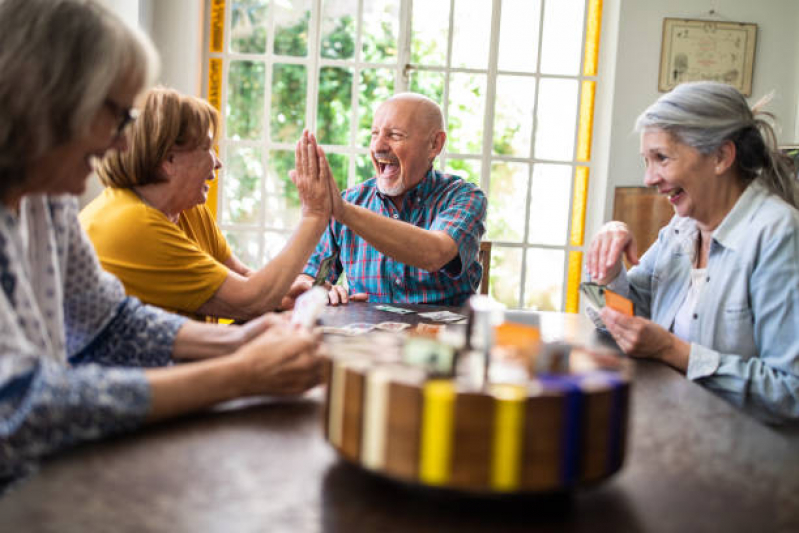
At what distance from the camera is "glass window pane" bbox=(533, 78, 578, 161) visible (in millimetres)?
4426

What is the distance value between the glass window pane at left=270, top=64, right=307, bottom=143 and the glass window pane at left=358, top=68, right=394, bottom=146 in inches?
14.5

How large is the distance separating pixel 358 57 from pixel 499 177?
1192mm

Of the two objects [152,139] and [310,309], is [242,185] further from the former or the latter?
[310,309]

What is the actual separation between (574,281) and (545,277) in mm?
191

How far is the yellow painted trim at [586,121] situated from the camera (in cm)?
440

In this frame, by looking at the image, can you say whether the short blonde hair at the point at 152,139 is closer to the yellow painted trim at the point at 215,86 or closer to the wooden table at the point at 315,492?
the wooden table at the point at 315,492

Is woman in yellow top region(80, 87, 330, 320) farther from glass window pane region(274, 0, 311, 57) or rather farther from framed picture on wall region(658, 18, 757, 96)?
framed picture on wall region(658, 18, 757, 96)

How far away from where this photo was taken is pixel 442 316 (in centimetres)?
195

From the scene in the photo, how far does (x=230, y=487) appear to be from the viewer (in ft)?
2.27

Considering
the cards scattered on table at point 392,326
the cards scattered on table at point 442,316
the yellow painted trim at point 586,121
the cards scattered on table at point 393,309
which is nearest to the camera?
the cards scattered on table at point 392,326

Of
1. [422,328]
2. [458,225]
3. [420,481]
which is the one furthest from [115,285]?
[458,225]

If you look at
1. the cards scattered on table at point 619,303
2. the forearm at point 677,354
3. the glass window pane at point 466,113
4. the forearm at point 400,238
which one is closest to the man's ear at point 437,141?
the forearm at point 400,238

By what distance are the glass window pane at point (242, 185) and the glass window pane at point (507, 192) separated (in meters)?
1.52

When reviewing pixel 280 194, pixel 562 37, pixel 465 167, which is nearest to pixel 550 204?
pixel 465 167
